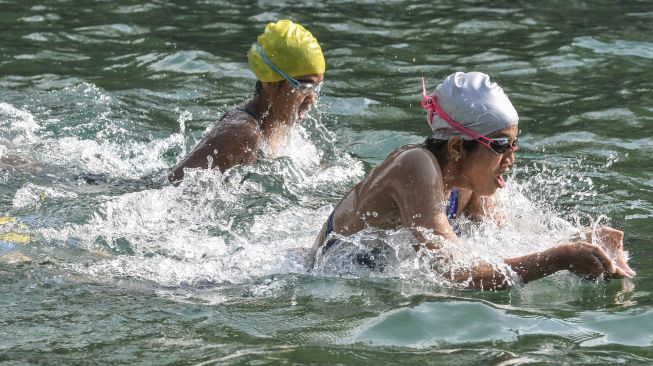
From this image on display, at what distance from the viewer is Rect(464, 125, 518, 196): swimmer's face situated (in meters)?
5.75

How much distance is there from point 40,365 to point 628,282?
3297 mm

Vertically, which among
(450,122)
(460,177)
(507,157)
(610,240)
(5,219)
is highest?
(450,122)

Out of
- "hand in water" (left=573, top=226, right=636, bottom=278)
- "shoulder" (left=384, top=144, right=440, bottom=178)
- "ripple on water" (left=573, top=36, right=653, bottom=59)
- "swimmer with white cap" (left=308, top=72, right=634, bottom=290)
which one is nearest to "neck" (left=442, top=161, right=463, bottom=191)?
"swimmer with white cap" (left=308, top=72, right=634, bottom=290)

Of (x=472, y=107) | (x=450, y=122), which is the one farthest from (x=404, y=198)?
(x=472, y=107)

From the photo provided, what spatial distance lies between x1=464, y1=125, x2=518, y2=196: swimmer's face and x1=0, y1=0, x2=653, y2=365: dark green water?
611mm

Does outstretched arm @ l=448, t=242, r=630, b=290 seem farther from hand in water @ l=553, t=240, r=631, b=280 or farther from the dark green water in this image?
the dark green water

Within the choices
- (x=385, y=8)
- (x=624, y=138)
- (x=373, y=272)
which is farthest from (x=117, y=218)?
(x=385, y=8)

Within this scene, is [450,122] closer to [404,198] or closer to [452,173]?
[452,173]

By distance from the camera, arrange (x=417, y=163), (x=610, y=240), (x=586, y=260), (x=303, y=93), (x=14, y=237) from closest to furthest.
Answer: (x=586, y=260)
(x=417, y=163)
(x=610, y=240)
(x=14, y=237)
(x=303, y=93)

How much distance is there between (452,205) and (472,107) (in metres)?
0.98

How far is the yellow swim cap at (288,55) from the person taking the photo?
26.8ft

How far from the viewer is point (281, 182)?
831cm

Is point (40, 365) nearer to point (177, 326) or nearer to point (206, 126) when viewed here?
point (177, 326)

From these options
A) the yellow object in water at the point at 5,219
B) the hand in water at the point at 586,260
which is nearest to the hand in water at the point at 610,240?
the hand in water at the point at 586,260
